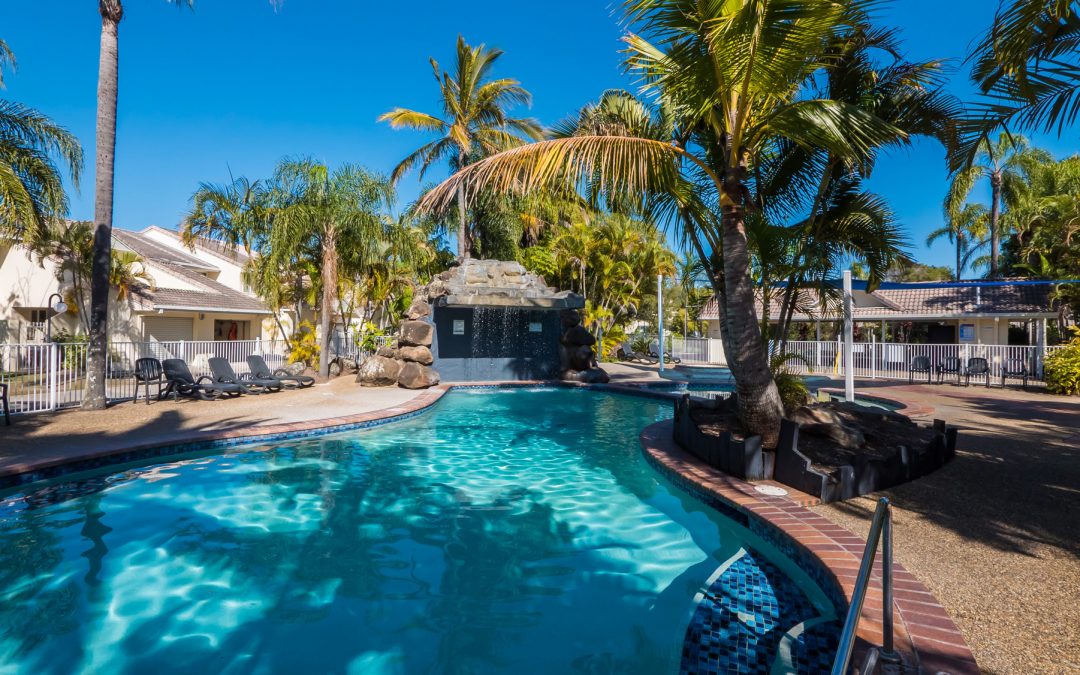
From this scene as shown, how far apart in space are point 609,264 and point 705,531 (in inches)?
848

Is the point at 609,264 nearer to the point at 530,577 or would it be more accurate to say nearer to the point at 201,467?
the point at 201,467

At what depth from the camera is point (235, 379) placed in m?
13.7

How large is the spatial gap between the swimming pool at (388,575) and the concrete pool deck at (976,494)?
0.82 metres

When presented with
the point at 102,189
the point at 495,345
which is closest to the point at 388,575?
the point at 102,189

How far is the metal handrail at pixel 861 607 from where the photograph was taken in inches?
62.4

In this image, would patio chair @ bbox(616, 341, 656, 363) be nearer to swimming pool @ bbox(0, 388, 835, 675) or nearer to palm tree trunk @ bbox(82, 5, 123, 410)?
swimming pool @ bbox(0, 388, 835, 675)

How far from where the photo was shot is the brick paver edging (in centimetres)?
257

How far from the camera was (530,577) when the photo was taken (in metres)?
4.48

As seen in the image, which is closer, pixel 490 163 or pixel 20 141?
pixel 490 163

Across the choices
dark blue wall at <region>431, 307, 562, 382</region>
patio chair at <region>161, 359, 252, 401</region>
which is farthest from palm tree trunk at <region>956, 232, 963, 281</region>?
patio chair at <region>161, 359, 252, 401</region>

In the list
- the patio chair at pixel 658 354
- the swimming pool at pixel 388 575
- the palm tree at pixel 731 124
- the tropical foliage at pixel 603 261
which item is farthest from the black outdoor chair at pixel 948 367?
the swimming pool at pixel 388 575

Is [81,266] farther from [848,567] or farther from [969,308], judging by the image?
[969,308]

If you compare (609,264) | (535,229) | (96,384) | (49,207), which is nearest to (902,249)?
(96,384)

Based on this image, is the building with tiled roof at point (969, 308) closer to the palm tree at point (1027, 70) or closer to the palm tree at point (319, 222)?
the palm tree at point (1027, 70)
